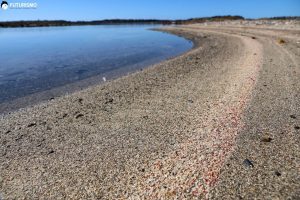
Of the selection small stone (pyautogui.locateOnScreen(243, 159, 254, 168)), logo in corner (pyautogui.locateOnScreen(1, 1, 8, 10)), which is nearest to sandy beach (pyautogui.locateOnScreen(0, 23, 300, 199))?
small stone (pyautogui.locateOnScreen(243, 159, 254, 168))

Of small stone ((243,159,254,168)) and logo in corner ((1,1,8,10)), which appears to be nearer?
small stone ((243,159,254,168))

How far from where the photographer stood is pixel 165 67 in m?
17.3

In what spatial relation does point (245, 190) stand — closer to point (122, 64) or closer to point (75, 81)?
point (75, 81)

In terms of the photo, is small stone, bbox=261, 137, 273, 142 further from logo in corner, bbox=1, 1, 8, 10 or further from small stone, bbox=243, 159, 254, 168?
logo in corner, bbox=1, 1, 8, 10

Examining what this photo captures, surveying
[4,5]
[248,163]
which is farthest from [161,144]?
[4,5]

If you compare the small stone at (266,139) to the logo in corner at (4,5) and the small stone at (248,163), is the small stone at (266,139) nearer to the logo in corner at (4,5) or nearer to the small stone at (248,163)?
the small stone at (248,163)

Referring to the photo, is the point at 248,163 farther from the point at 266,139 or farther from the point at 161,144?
the point at 161,144

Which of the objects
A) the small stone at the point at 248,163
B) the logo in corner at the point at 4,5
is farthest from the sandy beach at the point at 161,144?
the logo in corner at the point at 4,5

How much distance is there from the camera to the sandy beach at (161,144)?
17.2 ft

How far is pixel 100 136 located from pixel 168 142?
1808mm

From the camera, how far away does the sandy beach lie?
5.24 metres

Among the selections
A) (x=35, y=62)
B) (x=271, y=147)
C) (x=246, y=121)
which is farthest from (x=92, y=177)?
(x=35, y=62)

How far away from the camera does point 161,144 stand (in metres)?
6.94

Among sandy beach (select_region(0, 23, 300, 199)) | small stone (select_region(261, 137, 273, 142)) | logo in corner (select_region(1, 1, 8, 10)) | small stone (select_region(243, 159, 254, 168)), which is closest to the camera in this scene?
sandy beach (select_region(0, 23, 300, 199))
